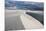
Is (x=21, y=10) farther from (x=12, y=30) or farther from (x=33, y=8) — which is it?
(x=12, y=30)

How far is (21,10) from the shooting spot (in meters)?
1.32

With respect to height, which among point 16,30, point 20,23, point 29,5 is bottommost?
point 16,30

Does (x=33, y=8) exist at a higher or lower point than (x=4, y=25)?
higher

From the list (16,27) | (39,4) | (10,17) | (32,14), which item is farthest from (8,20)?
(39,4)

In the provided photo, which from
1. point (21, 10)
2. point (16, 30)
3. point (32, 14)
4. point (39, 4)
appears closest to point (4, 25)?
point (16, 30)

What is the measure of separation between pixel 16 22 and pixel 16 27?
76mm

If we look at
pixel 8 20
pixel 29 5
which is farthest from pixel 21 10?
pixel 8 20

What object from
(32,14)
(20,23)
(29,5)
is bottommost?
(20,23)

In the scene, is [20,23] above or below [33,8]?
below

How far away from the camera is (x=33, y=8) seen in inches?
52.9

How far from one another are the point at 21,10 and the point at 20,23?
7.8 inches
